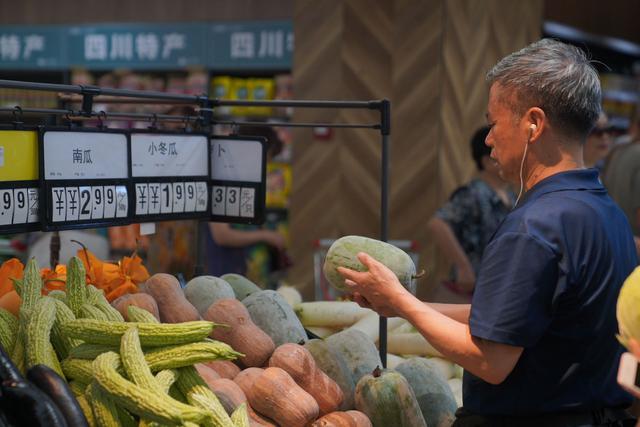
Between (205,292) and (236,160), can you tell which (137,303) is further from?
(236,160)

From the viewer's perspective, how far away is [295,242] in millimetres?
7199

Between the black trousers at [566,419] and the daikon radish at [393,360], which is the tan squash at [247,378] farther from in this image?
the daikon radish at [393,360]

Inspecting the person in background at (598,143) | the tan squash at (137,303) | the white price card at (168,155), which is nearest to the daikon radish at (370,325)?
the white price card at (168,155)

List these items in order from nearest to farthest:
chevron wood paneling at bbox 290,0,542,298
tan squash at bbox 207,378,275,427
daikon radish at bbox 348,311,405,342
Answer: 1. tan squash at bbox 207,378,275,427
2. daikon radish at bbox 348,311,405,342
3. chevron wood paneling at bbox 290,0,542,298

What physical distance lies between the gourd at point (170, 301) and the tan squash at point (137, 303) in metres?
0.04

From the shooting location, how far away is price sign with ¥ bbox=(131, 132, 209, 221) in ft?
9.56

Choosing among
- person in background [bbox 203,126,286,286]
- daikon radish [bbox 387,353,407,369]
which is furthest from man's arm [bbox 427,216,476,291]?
daikon radish [bbox 387,353,407,369]

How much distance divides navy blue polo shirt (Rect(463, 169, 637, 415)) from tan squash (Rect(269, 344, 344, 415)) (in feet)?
1.79

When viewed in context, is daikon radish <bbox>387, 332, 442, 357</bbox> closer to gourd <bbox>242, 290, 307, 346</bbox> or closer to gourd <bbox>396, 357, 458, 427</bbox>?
gourd <bbox>396, 357, 458, 427</bbox>

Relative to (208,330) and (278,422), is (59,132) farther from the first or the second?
(278,422)

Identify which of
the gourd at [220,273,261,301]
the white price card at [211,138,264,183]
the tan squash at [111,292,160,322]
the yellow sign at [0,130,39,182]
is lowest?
the gourd at [220,273,261,301]

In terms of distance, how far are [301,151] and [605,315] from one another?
5.24 metres

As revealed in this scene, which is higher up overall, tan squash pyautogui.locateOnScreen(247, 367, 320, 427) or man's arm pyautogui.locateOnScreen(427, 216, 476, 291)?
tan squash pyautogui.locateOnScreen(247, 367, 320, 427)

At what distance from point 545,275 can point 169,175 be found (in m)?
1.52
